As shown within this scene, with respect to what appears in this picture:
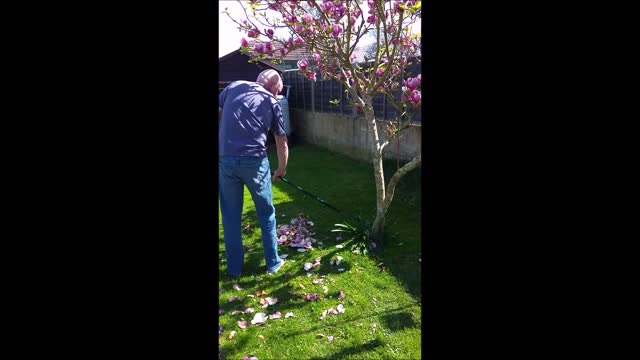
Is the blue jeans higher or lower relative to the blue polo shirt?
lower

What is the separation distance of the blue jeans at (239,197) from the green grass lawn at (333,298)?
0.25 meters

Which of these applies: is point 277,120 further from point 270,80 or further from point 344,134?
point 344,134

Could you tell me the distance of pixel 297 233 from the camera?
531 cm

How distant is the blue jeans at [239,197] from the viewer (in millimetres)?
3953

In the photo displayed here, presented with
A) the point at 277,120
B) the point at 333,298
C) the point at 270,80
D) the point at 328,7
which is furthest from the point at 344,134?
the point at 333,298

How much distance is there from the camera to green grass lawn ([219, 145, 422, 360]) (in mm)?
3053

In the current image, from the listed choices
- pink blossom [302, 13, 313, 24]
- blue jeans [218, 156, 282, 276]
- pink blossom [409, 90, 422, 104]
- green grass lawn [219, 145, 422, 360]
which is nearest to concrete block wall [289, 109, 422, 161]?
green grass lawn [219, 145, 422, 360]

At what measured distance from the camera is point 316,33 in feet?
14.8

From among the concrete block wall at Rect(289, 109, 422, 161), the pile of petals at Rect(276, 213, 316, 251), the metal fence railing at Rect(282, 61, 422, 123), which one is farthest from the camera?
the metal fence railing at Rect(282, 61, 422, 123)

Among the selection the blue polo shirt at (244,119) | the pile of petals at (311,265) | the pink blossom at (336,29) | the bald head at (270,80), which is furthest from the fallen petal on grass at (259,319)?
the pink blossom at (336,29)

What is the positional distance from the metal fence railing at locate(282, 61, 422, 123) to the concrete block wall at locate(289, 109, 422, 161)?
0.15 m

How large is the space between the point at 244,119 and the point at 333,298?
1.60m

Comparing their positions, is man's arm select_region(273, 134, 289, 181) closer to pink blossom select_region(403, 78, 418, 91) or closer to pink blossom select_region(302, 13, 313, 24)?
pink blossom select_region(302, 13, 313, 24)
